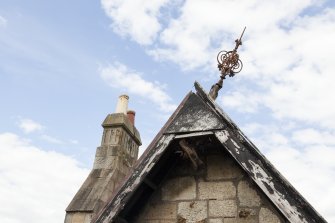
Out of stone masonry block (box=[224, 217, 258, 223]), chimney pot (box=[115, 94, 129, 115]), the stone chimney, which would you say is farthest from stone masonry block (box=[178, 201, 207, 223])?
chimney pot (box=[115, 94, 129, 115])

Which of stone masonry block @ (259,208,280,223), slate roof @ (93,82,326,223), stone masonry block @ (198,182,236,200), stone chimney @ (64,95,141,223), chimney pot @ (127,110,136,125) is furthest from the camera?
chimney pot @ (127,110,136,125)

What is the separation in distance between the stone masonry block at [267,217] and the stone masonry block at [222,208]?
0.89 ft

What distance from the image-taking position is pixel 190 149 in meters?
4.15

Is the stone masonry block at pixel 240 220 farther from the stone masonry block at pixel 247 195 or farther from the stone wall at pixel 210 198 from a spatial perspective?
the stone masonry block at pixel 247 195

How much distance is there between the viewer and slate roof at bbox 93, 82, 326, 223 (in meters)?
3.48

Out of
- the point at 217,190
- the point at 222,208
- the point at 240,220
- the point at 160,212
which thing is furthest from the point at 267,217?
the point at 160,212

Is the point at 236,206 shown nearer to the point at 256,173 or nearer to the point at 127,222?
the point at 256,173

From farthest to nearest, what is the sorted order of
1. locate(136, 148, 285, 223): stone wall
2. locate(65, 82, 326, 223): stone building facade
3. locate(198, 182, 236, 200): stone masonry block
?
locate(198, 182, 236, 200): stone masonry block < locate(136, 148, 285, 223): stone wall < locate(65, 82, 326, 223): stone building facade

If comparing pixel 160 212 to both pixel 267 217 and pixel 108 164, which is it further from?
pixel 108 164

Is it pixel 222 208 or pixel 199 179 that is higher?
pixel 199 179

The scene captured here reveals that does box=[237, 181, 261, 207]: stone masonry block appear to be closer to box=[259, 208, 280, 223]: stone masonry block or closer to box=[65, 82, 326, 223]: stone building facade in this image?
box=[65, 82, 326, 223]: stone building facade

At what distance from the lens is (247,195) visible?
410cm

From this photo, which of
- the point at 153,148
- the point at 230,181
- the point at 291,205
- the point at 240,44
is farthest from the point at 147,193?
the point at 240,44

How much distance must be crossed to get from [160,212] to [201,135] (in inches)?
41.9
